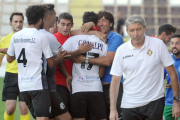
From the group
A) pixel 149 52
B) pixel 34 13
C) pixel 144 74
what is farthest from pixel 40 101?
pixel 149 52

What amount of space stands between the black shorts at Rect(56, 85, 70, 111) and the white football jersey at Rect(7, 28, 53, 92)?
1.54ft

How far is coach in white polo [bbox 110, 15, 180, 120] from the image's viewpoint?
14.2 ft

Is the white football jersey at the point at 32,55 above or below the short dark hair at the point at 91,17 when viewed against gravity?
below

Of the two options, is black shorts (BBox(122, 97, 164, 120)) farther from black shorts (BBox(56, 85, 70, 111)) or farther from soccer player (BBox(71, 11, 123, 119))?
black shorts (BBox(56, 85, 70, 111))

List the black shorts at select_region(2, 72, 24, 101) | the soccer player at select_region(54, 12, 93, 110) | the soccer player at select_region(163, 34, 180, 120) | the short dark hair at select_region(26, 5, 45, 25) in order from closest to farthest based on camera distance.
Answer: the short dark hair at select_region(26, 5, 45, 25) → the soccer player at select_region(54, 12, 93, 110) → the soccer player at select_region(163, 34, 180, 120) → the black shorts at select_region(2, 72, 24, 101)

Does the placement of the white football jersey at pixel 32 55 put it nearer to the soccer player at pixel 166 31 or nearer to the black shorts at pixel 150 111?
the black shorts at pixel 150 111

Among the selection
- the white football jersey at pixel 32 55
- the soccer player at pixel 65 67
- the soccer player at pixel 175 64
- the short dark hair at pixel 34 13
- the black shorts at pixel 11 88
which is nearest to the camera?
the white football jersey at pixel 32 55

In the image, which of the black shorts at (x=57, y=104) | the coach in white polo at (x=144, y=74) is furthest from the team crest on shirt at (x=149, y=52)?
the black shorts at (x=57, y=104)

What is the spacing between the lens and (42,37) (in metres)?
4.70

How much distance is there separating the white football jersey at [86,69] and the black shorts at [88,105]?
0.26ft

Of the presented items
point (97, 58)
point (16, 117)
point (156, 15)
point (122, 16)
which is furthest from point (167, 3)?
point (97, 58)

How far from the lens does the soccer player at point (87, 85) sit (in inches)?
203

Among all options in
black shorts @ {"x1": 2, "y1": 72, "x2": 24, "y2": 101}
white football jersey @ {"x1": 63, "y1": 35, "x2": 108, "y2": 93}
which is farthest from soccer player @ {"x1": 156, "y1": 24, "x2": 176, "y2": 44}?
black shorts @ {"x1": 2, "y1": 72, "x2": 24, "y2": 101}

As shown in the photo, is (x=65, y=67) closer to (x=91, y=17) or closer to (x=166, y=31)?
(x=91, y=17)
